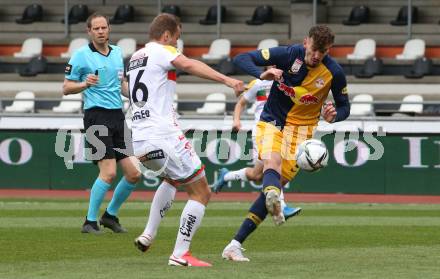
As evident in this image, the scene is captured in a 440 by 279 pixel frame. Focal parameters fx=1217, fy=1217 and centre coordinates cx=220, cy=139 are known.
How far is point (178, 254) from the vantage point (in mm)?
9992

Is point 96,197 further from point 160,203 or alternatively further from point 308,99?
point 308,99

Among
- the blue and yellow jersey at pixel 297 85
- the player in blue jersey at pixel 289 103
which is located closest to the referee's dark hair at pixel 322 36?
the player in blue jersey at pixel 289 103

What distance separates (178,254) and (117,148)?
3.84 meters

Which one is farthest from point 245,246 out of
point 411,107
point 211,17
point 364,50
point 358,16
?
point 211,17

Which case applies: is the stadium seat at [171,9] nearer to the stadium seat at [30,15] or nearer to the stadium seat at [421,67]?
the stadium seat at [30,15]

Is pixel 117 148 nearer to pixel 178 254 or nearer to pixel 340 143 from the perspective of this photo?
pixel 178 254

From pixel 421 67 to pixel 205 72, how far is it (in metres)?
20.2

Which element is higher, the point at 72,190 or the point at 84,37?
the point at 84,37

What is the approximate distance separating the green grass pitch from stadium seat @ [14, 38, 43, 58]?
13.6m

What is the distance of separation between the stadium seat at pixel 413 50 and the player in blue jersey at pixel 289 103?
1849 cm

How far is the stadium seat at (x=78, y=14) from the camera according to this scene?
109ft

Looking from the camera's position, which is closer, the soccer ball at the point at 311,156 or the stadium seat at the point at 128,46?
the soccer ball at the point at 311,156

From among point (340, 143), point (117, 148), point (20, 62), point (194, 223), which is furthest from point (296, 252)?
point (20, 62)

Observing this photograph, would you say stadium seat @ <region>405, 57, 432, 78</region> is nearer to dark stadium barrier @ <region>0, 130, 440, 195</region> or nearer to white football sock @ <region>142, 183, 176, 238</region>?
dark stadium barrier @ <region>0, 130, 440, 195</region>
